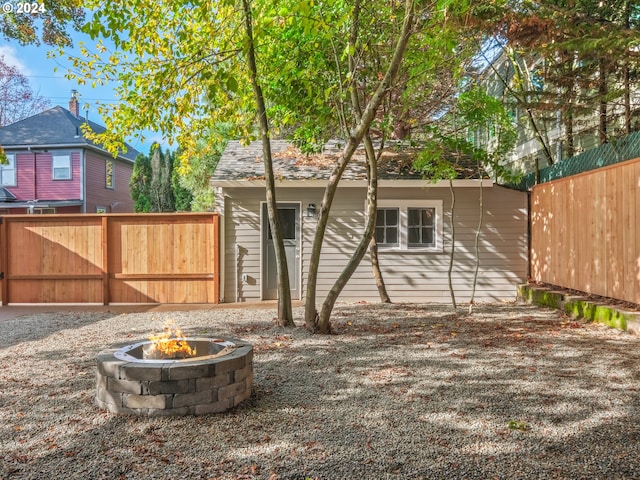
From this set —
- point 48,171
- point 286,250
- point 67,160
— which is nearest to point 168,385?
point 286,250

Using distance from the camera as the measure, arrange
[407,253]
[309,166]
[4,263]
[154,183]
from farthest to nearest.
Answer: [154,183] < [309,166] < [407,253] < [4,263]

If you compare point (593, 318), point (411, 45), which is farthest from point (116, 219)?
point (593, 318)

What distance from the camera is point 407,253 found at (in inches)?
368

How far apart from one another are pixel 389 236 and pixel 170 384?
6634 mm

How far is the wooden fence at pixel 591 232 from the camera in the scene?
19.8 ft

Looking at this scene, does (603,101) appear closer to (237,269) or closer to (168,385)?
(237,269)

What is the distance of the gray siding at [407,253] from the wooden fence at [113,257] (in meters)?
0.53

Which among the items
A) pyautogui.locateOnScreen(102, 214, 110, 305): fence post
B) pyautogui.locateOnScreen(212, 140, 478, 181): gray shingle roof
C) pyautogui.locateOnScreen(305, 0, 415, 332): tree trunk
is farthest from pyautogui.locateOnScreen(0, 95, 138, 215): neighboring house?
pyautogui.locateOnScreen(305, 0, 415, 332): tree trunk

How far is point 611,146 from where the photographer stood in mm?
6918

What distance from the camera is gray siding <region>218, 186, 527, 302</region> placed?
9.20 m

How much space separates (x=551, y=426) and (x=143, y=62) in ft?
21.7

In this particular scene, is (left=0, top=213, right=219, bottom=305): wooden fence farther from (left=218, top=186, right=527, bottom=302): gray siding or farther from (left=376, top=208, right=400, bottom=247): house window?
(left=376, top=208, right=400, bottom=247): house window

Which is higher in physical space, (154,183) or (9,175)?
(9,175)

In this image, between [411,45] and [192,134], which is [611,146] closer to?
[411,45]
